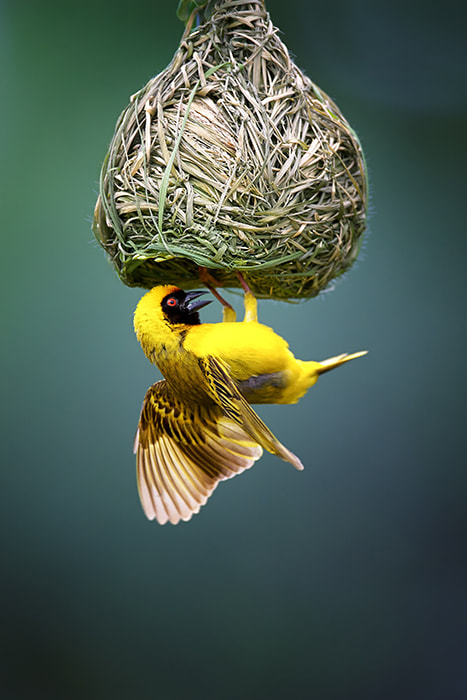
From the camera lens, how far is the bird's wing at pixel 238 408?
1.28 meters

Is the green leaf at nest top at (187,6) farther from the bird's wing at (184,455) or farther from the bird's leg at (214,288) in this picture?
the bird's wing at (184,455)

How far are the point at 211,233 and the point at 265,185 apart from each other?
0.16 metres

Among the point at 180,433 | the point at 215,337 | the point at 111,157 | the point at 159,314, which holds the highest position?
the point at 111,157

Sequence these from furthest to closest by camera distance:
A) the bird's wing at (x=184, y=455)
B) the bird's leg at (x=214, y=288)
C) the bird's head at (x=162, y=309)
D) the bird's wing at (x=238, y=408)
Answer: the bird's wing at (x=184, y=455)
the bird's leg at (x=214, y=288)
the bird's head at (x=162, y=309)
the bird's wing at (x=238, y=408)

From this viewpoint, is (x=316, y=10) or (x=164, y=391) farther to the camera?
(x=316, y=10)

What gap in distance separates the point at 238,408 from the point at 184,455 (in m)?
0.48

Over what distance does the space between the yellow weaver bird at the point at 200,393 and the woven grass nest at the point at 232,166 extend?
14cm

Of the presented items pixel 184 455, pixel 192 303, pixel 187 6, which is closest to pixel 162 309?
pixel 192 303

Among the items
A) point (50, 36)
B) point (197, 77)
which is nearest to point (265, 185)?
point (197, 77)

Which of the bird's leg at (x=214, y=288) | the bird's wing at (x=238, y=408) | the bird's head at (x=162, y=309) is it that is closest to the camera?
the bird's wing at (x=238, y=408)

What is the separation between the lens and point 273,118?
1.43 metres

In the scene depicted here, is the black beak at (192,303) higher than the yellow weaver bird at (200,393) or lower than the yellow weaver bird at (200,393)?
higher

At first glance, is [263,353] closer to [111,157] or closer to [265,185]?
[265,185]

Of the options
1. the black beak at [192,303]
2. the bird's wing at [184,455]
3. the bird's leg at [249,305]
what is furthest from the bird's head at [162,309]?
the bird's wing at [184,455]
